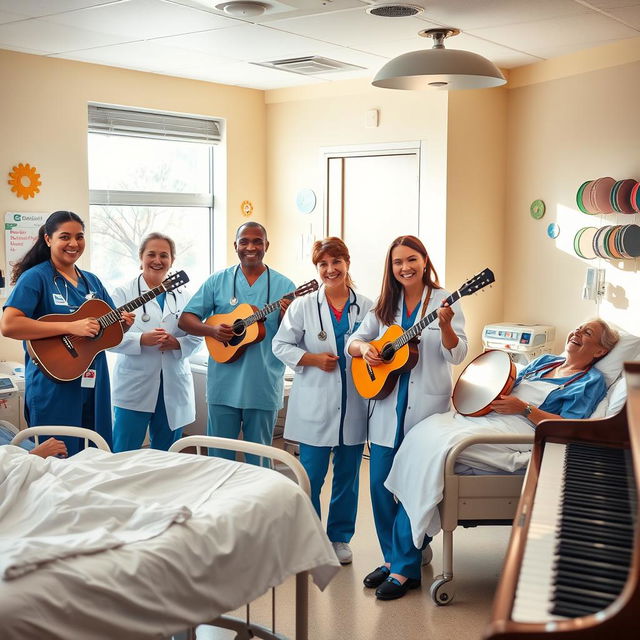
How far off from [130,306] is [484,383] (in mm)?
1571

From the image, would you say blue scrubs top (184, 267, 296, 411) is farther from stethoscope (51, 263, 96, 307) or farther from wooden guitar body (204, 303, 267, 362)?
stethoscope (51, 263, 96, 307)

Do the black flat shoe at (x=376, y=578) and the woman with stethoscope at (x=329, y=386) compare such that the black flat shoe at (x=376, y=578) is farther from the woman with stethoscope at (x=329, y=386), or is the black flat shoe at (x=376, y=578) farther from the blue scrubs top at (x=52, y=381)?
the blue scrubs top at (x=52, y=381)

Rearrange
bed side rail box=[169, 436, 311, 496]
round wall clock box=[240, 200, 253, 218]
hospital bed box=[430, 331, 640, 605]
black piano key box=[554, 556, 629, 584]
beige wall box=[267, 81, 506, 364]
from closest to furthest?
black piano key box=[554, 556, 629, 584] → bed side rail box=[169, 436, 311, 496] → hospital bed box=[430, 331, 640, 605] → beige wall box=[267, 81, 506, 364] → round wall clock box=[240, 200, 253, 218]

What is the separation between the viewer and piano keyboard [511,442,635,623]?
4.38 ft

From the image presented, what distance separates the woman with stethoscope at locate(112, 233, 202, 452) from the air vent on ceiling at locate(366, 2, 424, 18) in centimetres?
143

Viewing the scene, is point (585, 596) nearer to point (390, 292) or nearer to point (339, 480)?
point (390, 292)

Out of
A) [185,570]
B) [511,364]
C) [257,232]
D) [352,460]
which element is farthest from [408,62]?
[185,570]

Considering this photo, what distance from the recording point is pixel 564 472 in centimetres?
200

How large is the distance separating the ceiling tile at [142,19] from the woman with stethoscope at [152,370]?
1014mm

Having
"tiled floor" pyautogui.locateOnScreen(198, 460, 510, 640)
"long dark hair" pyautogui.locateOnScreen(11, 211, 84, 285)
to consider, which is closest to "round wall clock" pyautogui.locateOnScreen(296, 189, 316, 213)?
"long dark hair" pyautogui.locateOnScreen(11, 211, 84, 285)

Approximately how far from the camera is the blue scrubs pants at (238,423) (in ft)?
12.8

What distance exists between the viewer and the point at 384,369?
337 cm

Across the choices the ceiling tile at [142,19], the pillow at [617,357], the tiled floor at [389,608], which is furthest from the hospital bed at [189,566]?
the ceiling tile at [142,19]

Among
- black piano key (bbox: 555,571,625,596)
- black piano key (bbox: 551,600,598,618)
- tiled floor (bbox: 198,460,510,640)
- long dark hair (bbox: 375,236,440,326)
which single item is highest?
long dark hair (bbox: 375,236,440,326)
